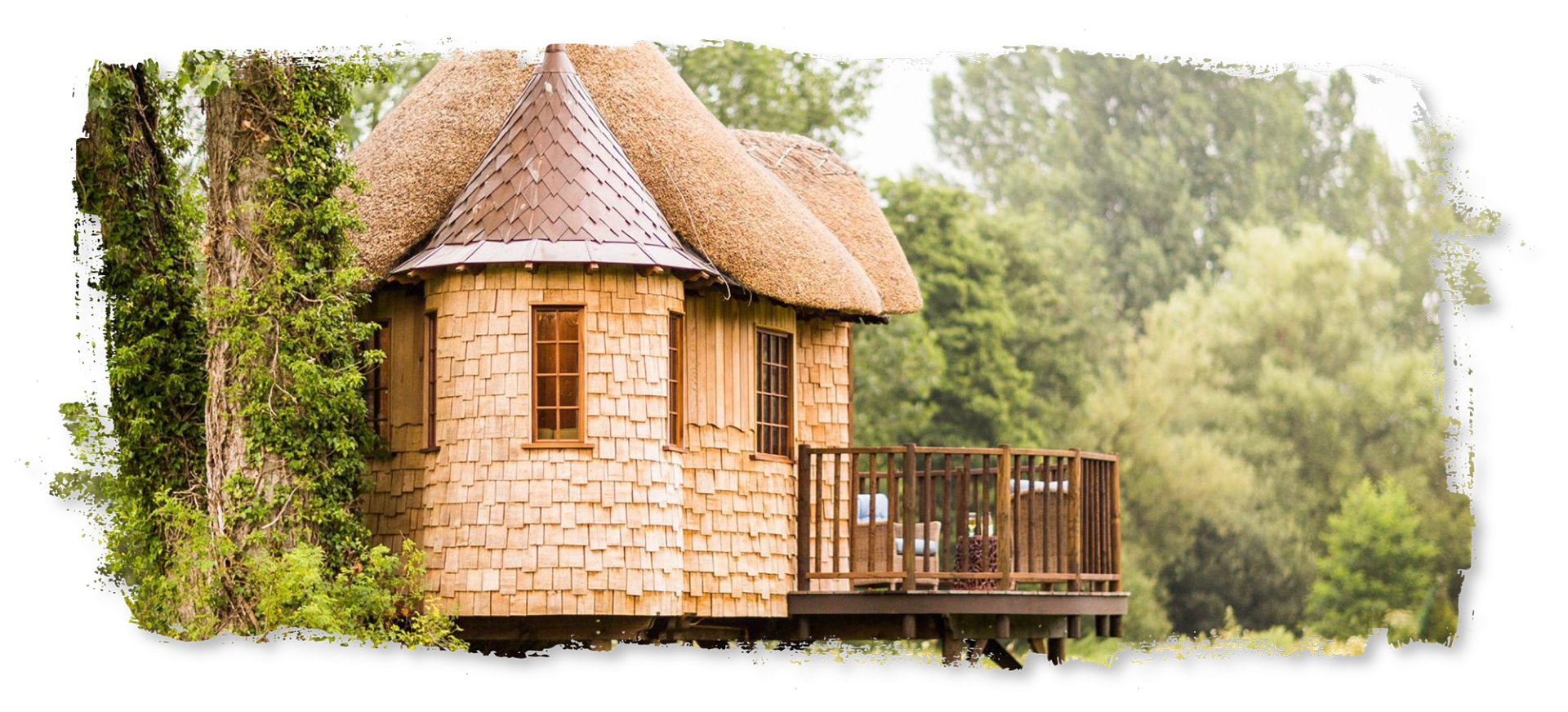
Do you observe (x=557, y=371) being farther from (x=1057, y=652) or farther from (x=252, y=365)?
(x=1057, y=652)

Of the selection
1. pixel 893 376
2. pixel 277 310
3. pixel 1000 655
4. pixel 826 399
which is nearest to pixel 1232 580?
pixel 893 376

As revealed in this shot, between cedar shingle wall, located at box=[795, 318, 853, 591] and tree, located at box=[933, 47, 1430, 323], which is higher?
tree, located at box=[933, 47, 1430, 323]

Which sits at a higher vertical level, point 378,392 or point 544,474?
point 378,392

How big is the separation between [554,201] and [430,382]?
1940 millimetres

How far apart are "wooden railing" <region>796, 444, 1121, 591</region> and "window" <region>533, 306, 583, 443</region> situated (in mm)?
2630

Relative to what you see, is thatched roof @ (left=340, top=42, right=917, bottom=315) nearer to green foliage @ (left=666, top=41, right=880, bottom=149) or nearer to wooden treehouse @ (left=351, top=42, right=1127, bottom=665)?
wooden treehouse @ (left=351, top=42, right=1127, bottom=665)

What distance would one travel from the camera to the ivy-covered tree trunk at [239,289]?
1356 centimetres

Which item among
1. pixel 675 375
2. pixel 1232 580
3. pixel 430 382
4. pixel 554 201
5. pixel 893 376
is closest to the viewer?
pixel 554 201

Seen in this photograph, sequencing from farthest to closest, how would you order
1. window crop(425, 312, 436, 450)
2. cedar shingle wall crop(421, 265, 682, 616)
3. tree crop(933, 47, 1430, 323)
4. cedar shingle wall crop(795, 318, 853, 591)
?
tree crop(933, 47, 1430, 323), cedar shingle wall crop(795, 318, 853, 591), window crop(425, 312, 436, 450), cedar shingle wall crop(421, 265, 682, 616)

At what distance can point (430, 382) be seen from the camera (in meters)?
15.0

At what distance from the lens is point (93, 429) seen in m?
11.2

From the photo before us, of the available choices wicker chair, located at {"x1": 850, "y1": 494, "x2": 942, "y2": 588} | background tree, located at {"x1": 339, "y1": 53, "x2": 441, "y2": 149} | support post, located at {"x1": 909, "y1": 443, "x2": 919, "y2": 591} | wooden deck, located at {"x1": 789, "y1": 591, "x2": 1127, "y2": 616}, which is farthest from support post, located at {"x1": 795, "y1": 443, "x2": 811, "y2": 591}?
background tree, located at {"x1": 339, "y1": 53, "x2": 441, "y2": 149}

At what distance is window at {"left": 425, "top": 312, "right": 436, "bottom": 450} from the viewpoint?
14969 millimetres

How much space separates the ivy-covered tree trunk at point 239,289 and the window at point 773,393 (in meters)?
4.77
